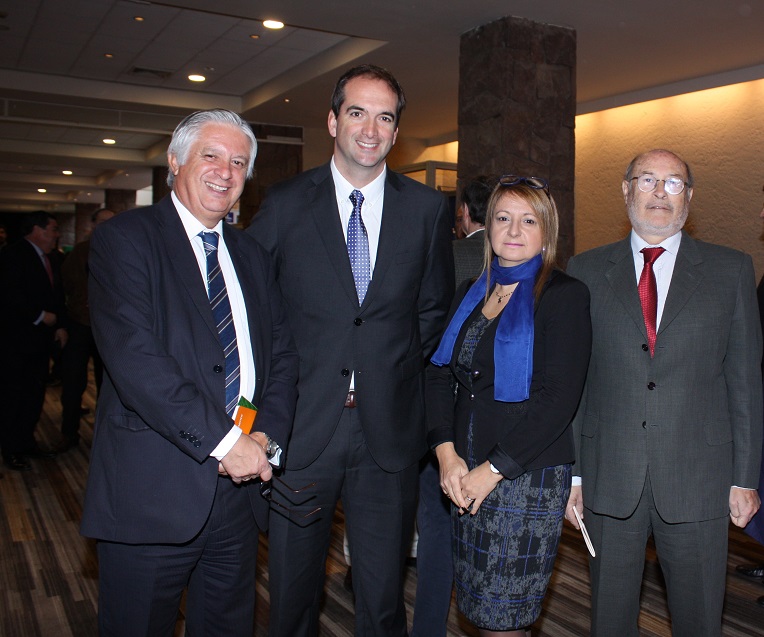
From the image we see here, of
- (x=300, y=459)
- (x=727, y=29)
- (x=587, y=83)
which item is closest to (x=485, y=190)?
(x=300, y=459)

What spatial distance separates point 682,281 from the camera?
2275 mm

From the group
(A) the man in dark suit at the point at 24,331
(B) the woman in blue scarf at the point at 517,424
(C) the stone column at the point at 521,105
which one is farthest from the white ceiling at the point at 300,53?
(B) the woman in blue scarf at the point at 517,424

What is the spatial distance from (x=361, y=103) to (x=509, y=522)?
4.32 feet

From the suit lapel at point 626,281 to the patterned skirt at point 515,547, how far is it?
0.53 m

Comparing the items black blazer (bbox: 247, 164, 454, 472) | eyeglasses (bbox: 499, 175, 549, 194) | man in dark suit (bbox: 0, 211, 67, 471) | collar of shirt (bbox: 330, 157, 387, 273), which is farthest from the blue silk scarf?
man in dark suit (bbox: 0, 211, 67, 471)

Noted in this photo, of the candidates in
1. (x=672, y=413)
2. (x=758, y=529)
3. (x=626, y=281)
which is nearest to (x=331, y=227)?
(x=626, y=281)

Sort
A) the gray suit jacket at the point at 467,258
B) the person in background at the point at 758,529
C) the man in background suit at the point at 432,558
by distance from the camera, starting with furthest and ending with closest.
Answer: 1. the gray suit jacket at the point at 467,258
2. the man in background suit at the point at 432,558
3. the person in background at the point at 758,529

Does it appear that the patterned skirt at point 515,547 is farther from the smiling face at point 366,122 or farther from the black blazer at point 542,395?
the smiling face at point 366,122

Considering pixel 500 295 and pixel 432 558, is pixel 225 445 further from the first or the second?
pixel 432 558

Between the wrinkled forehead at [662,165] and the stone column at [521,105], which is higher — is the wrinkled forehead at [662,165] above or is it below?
below

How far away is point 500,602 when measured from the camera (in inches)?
84.6

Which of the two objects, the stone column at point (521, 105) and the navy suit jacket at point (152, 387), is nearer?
the navy suit jacket at point (152, 387)

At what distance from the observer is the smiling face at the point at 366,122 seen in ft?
7.50

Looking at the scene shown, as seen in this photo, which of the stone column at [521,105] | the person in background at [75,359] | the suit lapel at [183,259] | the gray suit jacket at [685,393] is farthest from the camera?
the person in background at [75,359]
